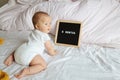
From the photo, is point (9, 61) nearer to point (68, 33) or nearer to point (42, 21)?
point (42, 21)

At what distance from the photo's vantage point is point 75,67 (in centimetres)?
120

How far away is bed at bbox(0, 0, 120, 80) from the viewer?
3.78ft

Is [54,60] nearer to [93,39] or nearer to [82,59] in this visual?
[82,59]

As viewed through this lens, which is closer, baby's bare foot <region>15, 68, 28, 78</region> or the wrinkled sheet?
baby's bare foot <region>15, 68, 28, 78</region>

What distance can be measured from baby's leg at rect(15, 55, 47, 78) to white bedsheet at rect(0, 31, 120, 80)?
0.08 feet

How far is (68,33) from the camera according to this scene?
5.03 feet

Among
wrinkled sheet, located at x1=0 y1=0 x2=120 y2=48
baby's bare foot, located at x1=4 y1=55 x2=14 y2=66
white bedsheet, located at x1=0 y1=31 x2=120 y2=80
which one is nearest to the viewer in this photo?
white bedsheet, located at x1=0 y1=31 x2=120 y2=80

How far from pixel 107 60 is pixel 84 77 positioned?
24cm

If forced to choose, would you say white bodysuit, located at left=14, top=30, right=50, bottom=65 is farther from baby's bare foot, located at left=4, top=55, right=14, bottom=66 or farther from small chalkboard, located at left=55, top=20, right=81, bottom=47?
small chalkboard, located at left=55, top=20, right=81, bottom=47

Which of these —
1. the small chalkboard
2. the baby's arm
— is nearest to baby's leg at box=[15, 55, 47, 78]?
the baby's arm

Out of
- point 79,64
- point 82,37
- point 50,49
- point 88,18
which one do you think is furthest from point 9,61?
point 88,18

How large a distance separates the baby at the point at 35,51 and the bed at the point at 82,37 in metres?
0.03

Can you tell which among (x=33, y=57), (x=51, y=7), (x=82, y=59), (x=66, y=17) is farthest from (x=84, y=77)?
(x=51, y=7)

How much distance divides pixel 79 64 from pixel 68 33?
0.37 meters
